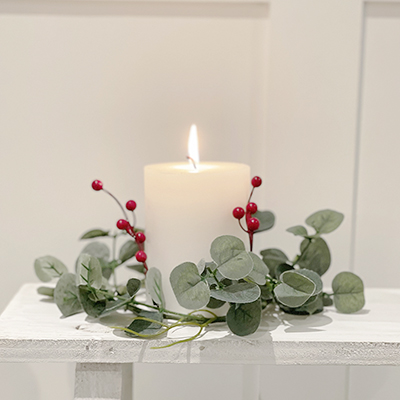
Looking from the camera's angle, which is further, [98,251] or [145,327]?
[98,251]

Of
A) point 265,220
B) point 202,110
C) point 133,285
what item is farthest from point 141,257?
point 202,110

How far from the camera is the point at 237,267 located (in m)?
0.41

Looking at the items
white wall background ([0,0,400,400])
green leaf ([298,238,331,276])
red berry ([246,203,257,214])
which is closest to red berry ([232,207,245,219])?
red berry ([246,203,257,214])

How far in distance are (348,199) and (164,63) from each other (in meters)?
0.29

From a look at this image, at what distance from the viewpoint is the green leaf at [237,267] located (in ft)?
1.33

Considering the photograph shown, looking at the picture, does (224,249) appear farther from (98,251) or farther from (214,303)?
(98,251)

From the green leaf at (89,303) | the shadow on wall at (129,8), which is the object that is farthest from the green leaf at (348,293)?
the shadow on wall at (129,8)

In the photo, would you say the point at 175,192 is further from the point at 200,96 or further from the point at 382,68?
the point at 382,68

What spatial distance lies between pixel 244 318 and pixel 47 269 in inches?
8.6

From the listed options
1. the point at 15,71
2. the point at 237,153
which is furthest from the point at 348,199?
the point at 15,71

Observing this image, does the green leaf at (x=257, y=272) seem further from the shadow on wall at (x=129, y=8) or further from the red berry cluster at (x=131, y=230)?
the shadow on wall at (x=129, y=8)

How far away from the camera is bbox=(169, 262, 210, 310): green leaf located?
40cm

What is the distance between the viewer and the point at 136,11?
2.06 feet

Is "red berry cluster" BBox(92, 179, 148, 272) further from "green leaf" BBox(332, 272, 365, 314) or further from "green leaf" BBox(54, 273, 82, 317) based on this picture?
"green leaf" BBox(332, 272, 365, 314)
